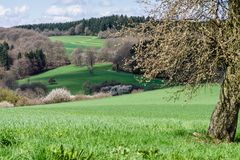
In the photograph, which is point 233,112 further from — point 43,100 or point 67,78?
point 67,78

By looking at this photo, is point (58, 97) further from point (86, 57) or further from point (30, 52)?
point (30, 52)

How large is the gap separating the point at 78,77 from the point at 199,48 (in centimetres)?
11148

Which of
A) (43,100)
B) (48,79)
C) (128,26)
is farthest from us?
(48,79)

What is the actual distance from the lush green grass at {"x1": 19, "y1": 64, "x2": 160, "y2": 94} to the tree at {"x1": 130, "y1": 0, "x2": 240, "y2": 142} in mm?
91067

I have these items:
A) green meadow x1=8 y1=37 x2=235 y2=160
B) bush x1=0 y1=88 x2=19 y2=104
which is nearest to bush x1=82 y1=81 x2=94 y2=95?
bush x1=0 y1=88 x2=19 y2=104

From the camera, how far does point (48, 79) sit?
12106 cm

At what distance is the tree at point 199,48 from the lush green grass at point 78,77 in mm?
91067

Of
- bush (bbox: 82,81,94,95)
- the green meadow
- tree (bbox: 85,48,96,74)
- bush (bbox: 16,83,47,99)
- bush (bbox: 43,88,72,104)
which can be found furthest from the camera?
tree (bbox: 85,48,96,74)

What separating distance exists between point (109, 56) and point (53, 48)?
3017 cm

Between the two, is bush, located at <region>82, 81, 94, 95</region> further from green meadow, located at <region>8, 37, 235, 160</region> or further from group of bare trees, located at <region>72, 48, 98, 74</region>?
green meadow, located at <region>8, 37, 235, 160</region>

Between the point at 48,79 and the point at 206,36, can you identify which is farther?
the point at 48,79

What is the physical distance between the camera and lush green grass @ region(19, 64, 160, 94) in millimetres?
110750

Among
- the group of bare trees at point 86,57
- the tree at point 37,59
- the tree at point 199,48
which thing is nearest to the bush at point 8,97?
the group of bare trees at point 86,57

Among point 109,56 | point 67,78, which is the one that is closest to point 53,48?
point 67,78
